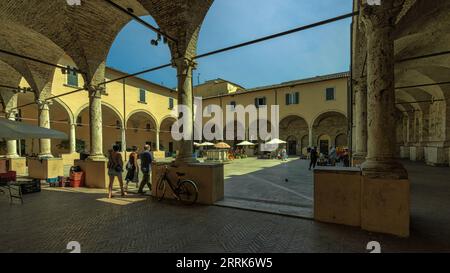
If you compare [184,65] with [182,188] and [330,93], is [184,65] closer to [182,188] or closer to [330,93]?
[182,188]

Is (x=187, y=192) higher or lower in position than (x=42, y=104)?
lower

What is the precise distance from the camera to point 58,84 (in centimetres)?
1711

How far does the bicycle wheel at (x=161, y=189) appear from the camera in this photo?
6109 millimetres

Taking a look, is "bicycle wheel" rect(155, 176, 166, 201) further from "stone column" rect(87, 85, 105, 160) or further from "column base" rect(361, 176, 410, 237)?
"column base" rect(361, 176, 410, 237)

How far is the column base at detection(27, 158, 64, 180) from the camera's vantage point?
386 inches

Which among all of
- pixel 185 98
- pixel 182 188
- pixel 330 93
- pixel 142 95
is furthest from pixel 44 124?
pixel 330 93

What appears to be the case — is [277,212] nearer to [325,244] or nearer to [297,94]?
[325,244]

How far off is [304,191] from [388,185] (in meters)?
3.66

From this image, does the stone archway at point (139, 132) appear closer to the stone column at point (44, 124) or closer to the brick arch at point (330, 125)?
the stone column at point (44, 124)

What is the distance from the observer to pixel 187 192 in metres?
5.77

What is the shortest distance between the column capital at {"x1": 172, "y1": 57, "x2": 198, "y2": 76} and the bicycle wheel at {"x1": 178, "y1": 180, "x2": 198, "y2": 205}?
3.21m

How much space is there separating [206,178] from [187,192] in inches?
26.8

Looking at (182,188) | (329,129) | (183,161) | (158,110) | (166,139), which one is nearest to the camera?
(182,188)
